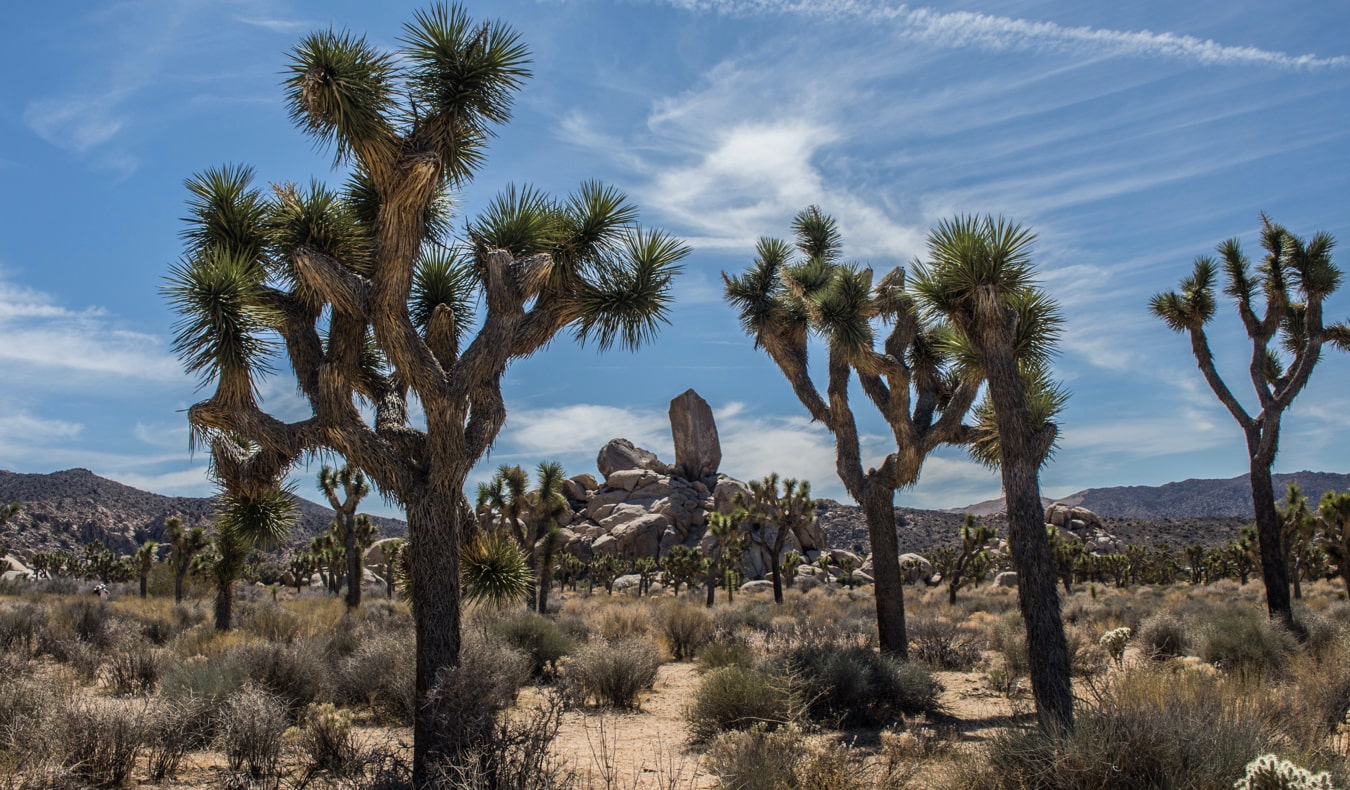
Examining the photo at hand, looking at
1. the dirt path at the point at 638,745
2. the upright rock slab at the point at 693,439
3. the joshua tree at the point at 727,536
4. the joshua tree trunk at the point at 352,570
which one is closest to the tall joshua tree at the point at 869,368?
the dirt path at the point at 638,745

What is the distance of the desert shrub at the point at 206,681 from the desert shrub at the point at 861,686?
21.0 ft

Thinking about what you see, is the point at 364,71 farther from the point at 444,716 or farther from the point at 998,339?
the point at 998,339

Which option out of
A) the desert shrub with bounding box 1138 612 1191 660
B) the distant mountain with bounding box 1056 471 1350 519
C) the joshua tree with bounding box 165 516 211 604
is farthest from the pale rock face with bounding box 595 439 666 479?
the distant mountain with bounding box 1056 471 1350 519

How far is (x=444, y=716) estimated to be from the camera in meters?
6.35

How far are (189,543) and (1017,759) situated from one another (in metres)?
29.0

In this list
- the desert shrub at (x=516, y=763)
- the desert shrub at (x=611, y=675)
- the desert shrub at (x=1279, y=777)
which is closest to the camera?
the desert shrub at (x=1279, y=777)

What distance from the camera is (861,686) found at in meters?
9.86

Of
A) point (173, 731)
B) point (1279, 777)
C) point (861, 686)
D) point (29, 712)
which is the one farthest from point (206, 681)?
point (1279, 777)

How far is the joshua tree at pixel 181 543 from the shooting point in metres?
26.8

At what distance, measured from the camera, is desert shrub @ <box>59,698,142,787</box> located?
250 inches

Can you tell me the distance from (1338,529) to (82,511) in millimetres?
77751

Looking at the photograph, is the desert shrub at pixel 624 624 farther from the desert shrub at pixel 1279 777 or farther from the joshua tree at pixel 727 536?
the joshua tree at pixel 727 536

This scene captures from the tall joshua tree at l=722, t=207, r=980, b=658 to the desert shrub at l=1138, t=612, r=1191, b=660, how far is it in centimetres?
533

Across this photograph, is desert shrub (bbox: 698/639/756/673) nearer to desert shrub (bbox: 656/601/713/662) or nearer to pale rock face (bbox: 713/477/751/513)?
desert shrub (bbox: 656/601/713/662)
